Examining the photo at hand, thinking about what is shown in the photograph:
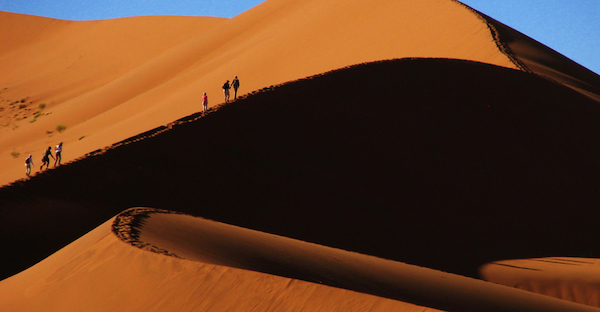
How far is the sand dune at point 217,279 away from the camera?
6.21 m

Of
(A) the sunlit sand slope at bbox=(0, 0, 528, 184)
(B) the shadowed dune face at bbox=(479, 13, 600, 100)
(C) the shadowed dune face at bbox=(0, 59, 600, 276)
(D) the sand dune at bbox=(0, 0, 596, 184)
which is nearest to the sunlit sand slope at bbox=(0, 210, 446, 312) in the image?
(C) the shadowed dune face at bbox=(0, 59, 600, 276)

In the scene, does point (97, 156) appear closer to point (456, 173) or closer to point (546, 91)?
point (456, 173)

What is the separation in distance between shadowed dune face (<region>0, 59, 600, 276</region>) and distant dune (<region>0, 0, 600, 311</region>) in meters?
0.04

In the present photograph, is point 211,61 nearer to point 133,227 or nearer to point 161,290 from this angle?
point 133,227

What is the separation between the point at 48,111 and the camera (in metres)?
37.2

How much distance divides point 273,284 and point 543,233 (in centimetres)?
1018

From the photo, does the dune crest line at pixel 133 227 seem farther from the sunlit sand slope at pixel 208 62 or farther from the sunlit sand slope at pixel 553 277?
the sunlit sand slope at pixel 208 62

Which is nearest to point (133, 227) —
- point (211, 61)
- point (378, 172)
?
point (378, 172)

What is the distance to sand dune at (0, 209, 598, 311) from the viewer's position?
621cm

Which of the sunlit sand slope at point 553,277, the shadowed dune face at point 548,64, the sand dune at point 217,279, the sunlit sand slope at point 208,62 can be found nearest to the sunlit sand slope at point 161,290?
the sand dune at point 217,279

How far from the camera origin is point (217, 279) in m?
6.48

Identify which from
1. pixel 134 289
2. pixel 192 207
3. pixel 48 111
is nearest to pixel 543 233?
pixel 192 207

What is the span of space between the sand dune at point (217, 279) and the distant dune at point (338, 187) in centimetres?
3

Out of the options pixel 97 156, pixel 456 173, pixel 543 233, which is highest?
pixel 97 156
